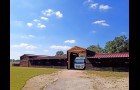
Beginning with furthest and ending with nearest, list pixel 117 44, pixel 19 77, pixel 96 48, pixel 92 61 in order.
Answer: pixel 96 48
pixel 117 44
pixel 92 61
pixel 19 77

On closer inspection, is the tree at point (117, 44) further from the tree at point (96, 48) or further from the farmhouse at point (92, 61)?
the farmhouse at point (92, 61)

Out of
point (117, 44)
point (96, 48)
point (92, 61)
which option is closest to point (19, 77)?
point (92, 61)

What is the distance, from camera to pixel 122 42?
76188 mm

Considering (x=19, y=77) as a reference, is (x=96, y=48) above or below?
above

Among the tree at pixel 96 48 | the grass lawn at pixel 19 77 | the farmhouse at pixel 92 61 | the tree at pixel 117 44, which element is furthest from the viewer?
the tree at pixel 96 48

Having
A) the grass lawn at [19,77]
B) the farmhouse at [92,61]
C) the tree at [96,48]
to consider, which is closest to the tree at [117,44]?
the tree at [96,48]

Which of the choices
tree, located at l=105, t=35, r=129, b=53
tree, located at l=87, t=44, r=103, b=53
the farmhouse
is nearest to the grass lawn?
the farmhouse

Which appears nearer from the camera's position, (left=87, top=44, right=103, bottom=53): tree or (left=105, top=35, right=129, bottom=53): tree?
(left=105, top=35, right=129, bottom=53): tree

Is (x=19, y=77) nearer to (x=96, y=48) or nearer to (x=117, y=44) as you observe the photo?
(x=117, y=44)

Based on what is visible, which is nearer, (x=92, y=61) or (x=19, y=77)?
(x=19, y=77)

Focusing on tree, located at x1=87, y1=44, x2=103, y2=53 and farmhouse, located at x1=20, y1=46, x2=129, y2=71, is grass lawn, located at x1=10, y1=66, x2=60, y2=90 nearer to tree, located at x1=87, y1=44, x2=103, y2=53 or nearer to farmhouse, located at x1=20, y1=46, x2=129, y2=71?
farmhouse, located at x1=20, y1=46, x2=129, y2=71

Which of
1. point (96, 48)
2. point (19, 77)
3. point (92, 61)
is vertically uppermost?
point (96, 48)
